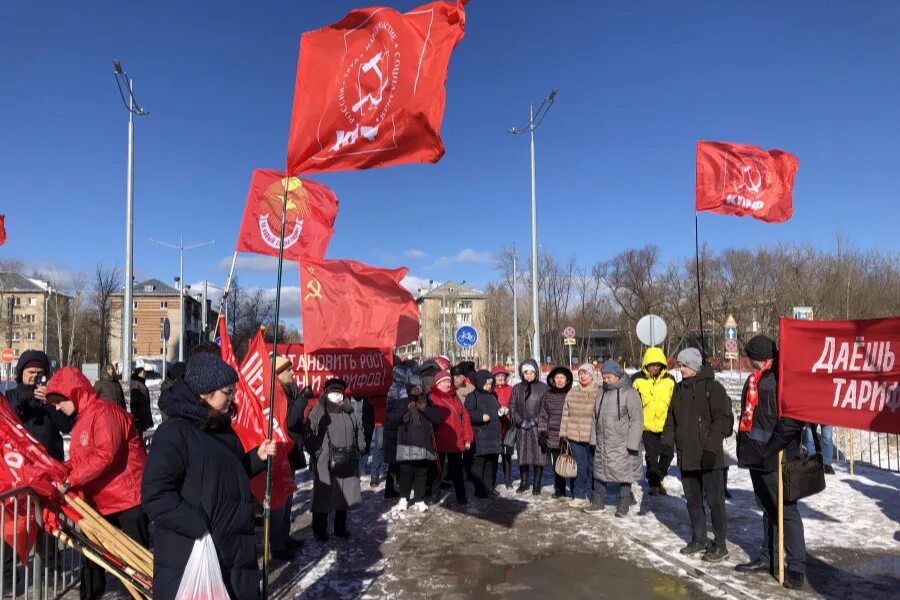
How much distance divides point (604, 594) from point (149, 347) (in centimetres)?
10412

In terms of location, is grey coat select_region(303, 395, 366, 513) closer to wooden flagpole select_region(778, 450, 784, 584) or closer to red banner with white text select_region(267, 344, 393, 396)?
red banner with white text select_region(267, 344, 393, 396)

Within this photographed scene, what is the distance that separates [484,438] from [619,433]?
84.0 inches

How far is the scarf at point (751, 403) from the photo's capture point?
615cm

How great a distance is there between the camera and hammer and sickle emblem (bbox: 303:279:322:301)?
7332 millimetres

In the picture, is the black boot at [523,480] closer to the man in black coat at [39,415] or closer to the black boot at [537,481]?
the black boot at [537,481]

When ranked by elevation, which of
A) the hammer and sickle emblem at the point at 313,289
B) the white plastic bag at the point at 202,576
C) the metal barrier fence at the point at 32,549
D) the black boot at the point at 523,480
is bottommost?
the black boot at the point at 523,480

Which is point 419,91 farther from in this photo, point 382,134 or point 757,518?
point 757,518

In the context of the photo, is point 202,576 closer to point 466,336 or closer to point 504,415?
point 504,415

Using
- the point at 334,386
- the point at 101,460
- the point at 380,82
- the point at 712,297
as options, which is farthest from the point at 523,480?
the point at 712,297

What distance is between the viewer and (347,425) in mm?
7613

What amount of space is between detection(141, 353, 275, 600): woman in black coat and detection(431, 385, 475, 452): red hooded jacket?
18.8 ft

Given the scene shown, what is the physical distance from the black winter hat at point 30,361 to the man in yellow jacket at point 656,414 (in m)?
7.32

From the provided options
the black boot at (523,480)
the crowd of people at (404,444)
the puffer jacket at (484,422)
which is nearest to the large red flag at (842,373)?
the crowd of people at (404,444)

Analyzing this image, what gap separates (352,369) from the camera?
929 centimetres
